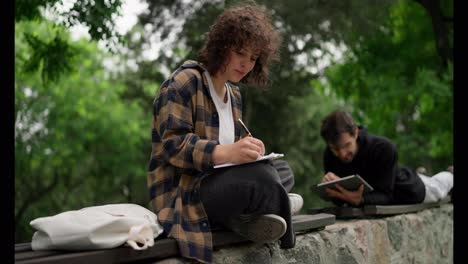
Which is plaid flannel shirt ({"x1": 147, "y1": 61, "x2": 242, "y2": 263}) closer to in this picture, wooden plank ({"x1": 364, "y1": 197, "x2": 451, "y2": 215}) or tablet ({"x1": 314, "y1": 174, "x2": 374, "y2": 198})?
tablet ({"x1": 314, "y1": 174, "x2": 374, "y2": 198})

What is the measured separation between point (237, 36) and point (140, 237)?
962 millimetres

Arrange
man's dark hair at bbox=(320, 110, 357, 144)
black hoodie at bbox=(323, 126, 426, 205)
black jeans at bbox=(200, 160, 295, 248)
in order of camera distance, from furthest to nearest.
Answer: black hoodie at bbox=(323, 126, 426, 205) → man's dark hair at bbox=(320, 110, 357, 144) → black jeans at bbox=(200, 160, 295, 248)

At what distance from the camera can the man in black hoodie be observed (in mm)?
4539

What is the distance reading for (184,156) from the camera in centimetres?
247

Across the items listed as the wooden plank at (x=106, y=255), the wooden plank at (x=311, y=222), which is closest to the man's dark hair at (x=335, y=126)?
the wooden plank at (x=311, y=222)

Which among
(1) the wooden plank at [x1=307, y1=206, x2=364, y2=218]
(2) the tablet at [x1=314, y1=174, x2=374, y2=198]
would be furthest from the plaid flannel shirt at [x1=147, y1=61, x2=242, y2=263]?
(1) the wooden plank at [x1=307, y1=206, x2=364, y2=218]

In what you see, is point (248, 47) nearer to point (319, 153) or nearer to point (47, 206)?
point (319, 153)

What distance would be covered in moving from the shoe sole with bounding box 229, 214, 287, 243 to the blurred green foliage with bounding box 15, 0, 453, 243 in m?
2.77

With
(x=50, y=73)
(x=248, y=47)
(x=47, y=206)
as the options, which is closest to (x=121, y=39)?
(x=50, y=73)

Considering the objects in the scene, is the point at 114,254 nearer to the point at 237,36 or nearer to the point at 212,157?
the point at 212,157

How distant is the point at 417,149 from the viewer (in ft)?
46.2

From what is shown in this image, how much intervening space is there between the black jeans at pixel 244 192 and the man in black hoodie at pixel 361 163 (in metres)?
1.88

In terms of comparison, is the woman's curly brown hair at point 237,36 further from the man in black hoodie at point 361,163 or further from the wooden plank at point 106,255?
the man in black hoodie at point 361,163

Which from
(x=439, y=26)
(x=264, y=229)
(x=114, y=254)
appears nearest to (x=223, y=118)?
(x=264, y=229)
